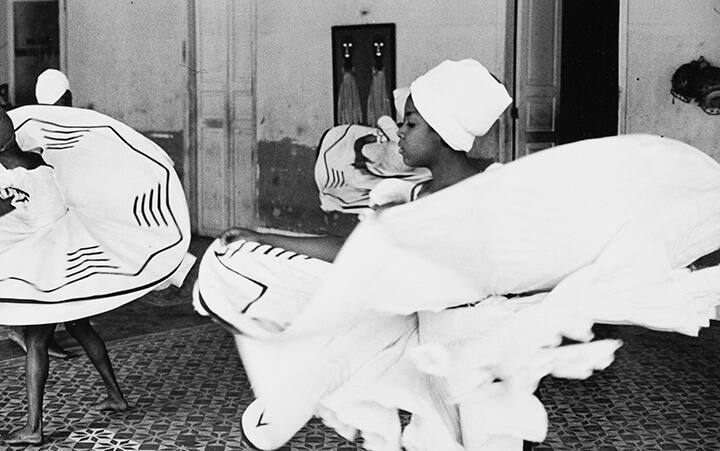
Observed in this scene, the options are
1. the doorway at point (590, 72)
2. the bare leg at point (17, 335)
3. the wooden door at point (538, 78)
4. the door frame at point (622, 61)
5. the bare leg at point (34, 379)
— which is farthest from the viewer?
the doorway at point (590, 72)

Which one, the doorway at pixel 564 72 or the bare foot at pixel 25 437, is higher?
the doorway at pixel 564 72

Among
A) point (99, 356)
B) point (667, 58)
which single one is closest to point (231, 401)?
point (99, 356)

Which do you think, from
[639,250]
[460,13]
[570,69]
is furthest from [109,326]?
[639,250]

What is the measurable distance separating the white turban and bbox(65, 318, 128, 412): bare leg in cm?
236

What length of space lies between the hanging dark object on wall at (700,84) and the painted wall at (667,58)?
7cm

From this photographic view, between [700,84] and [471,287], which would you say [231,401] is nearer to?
[471,287]

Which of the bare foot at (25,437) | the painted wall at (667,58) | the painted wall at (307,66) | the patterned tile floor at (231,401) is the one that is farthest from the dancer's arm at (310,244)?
the painted wall at (307,66)

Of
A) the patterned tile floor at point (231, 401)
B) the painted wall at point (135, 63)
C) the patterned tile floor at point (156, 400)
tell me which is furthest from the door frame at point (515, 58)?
the painted wall at point (135, 63)

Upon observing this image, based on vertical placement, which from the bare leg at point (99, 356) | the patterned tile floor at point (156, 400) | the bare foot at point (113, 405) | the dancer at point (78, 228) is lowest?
the patterned tile floor at point (156, 400)

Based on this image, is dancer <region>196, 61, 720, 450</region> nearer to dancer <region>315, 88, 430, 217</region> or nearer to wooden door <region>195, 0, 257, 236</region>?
dancer <region>315, 88, 430, 217</region>

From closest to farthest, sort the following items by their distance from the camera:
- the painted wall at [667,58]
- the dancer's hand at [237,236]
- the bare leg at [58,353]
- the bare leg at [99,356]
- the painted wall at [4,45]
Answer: the dancer's hand at [237,236], the bare leg at [99,356], the bare leg at [58,353], the painted wall at [667,58], the painted wall at [4,45]

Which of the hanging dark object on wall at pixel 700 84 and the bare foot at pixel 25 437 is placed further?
the hanging dark object on wall at pixel 700 84

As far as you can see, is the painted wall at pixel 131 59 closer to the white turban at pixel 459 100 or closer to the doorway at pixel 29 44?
the doorway at pixel 29 44

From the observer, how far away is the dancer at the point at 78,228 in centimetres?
465
